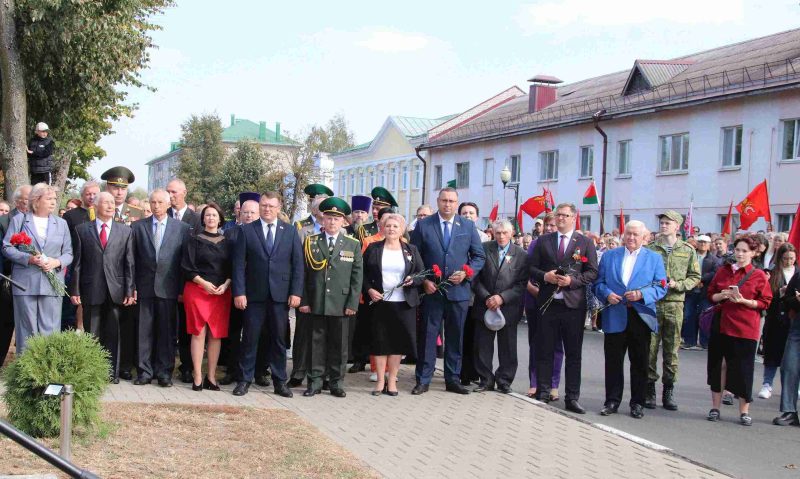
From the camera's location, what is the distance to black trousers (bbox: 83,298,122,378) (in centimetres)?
999

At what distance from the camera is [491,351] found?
35.5 feet

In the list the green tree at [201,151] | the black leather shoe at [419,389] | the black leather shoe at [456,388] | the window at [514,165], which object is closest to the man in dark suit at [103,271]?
the black leather shoe at [419,389]

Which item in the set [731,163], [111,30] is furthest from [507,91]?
[111,30]

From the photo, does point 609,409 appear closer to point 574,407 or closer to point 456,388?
point 574,407

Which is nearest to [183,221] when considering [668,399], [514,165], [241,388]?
[241,388]

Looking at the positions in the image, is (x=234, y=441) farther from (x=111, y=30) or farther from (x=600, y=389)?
(x=111, y=30)

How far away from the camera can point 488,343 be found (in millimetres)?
10797

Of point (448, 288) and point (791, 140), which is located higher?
point (791, 140)

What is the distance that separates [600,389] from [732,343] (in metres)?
2.21

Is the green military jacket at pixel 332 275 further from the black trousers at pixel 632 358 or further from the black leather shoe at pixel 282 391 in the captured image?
the black trousers at pixel 632 358

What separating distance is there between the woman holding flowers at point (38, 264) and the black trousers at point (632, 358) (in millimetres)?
5604

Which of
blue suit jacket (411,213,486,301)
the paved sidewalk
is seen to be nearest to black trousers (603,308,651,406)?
the paved sidewalk

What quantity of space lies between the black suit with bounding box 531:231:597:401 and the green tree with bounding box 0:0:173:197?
12.2 m

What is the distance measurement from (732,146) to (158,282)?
84.3ft
